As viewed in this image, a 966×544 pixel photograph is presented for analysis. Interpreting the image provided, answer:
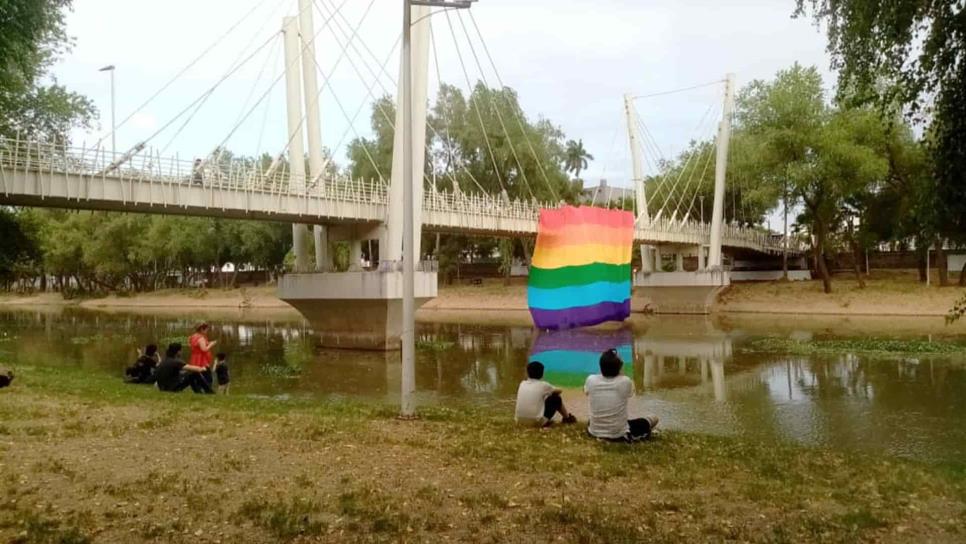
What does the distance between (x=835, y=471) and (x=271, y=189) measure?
87.2 feet

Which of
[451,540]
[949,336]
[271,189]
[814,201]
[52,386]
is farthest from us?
[814,201]

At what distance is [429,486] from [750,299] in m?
56.3

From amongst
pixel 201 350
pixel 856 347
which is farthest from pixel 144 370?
pixel 856 347

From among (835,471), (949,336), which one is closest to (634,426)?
(835,471)

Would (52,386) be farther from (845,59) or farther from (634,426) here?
(845,59)

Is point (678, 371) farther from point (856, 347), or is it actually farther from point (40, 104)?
point (40, 104)

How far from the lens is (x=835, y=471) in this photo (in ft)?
28.3

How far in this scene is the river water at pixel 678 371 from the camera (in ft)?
49.4

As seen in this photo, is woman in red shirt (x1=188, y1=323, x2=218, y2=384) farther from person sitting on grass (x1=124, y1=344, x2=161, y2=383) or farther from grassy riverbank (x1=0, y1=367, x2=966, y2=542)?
grassy riverbank (x1=0, y1=367, x2=966, y2=542)

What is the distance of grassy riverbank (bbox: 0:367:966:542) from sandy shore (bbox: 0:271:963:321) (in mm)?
42433

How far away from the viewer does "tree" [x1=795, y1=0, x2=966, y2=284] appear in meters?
7.60

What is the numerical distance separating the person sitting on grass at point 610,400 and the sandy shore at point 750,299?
42.1 m

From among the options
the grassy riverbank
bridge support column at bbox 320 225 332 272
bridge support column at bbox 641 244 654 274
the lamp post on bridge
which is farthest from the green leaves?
bridge support column at bbox 641 244 654 274

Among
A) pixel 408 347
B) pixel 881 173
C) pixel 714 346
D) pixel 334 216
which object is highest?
pixel 881 173
